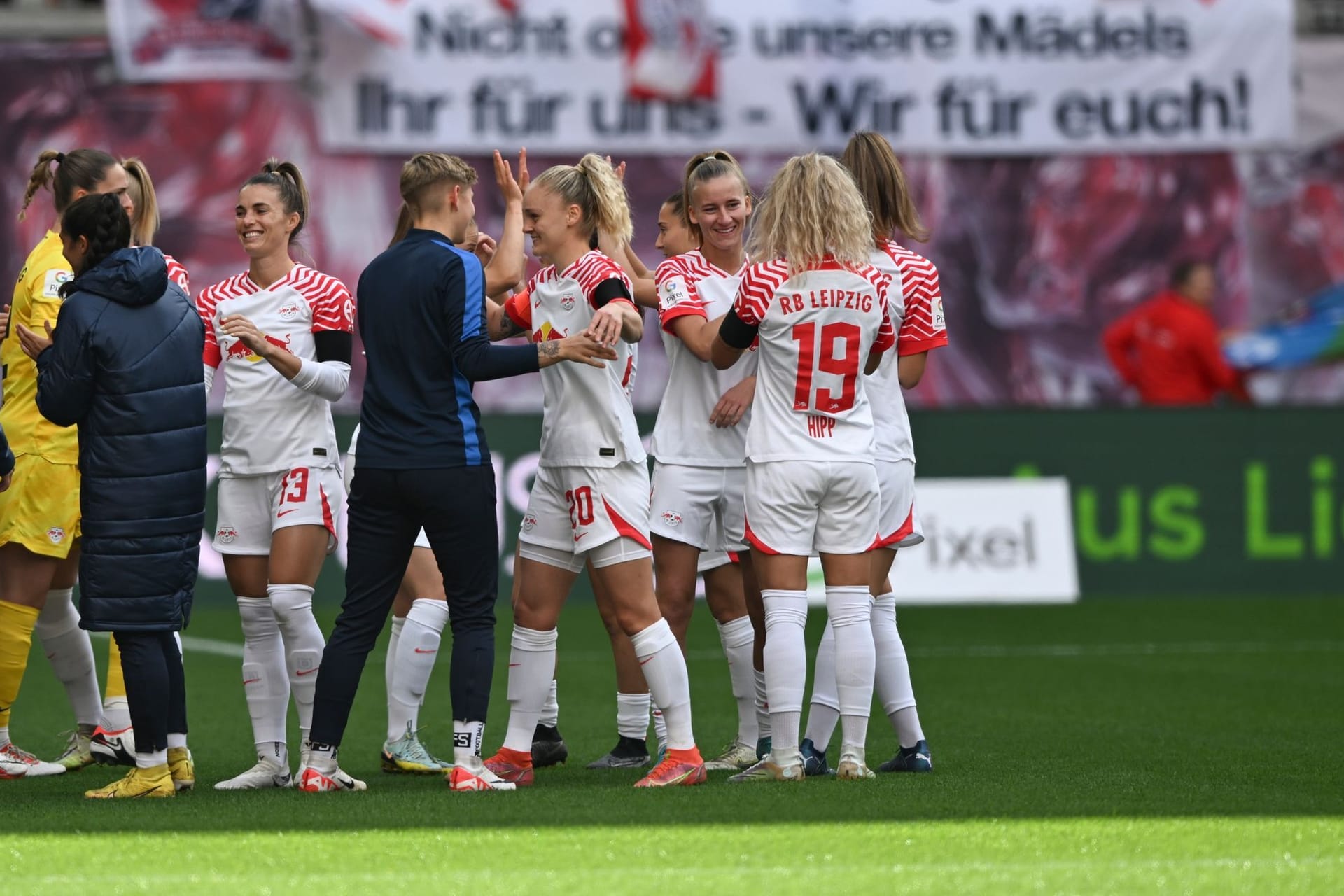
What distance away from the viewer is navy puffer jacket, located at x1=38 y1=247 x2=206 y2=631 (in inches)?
Result: 226

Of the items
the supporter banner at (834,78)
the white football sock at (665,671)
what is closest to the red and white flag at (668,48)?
the supporter banner at (834,78)

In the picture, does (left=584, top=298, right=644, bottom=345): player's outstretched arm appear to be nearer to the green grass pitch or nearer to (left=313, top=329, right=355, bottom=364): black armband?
(left=313, top=329, right=355, bottom=364): black armband

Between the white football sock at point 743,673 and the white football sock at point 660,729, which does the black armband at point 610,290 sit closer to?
the white football sock at point 660,729

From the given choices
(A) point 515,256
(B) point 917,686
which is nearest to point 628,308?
(A) point 515,256

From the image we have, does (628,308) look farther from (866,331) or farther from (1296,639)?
(1296,639)

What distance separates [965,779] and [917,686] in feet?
10.5

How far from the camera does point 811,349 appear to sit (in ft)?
19.6

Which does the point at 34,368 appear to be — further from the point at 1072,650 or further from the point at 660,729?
the point at 1072,650

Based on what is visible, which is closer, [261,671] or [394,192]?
[261,671]

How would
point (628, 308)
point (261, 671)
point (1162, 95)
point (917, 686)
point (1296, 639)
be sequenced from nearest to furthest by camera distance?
1. point (628, 308)
2. point (261, 671)
3. point (917, 686)
4. point (1296, 639)
5. point (1162, 95)

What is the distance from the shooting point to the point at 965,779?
6.27 metres

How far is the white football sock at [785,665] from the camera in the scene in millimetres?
6008

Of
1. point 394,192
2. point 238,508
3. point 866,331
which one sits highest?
point 394,192

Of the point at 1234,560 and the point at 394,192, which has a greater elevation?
the point at 394,192
